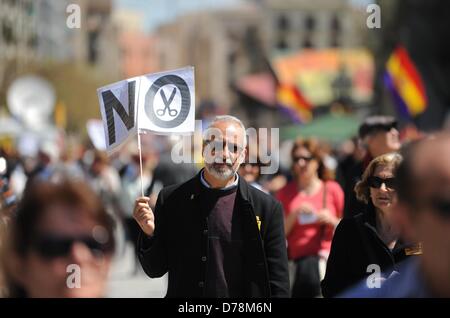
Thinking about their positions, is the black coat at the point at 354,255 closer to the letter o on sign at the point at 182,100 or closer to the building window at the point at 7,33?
the letter o on sign at the point at 182,100

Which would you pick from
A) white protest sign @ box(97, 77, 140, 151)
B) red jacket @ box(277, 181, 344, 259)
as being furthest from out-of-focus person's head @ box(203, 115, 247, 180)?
red jacket @ box(277, 181, 344, 259)

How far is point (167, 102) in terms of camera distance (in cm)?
677

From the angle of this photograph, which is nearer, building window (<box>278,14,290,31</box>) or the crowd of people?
the crowd of people

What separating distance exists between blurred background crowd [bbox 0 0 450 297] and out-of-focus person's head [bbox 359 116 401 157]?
12mm

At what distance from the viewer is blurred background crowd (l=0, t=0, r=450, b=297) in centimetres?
1044

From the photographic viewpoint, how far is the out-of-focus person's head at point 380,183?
616cm

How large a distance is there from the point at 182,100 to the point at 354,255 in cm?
149

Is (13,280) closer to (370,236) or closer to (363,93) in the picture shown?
(370,236)

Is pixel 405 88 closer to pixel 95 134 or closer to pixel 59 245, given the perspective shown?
pixel 95 134

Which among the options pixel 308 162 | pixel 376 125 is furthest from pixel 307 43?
pixel 376 125

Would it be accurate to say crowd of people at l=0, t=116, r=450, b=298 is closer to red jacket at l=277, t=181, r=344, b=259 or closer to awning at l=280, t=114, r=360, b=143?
red jacket at l=277, t=181, r=344, b=259

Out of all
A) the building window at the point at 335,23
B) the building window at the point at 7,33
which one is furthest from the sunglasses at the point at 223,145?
the building window at the point at 335,23

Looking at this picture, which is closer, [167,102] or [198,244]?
[198,244]

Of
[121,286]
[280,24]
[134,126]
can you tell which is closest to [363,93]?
[280,24]
